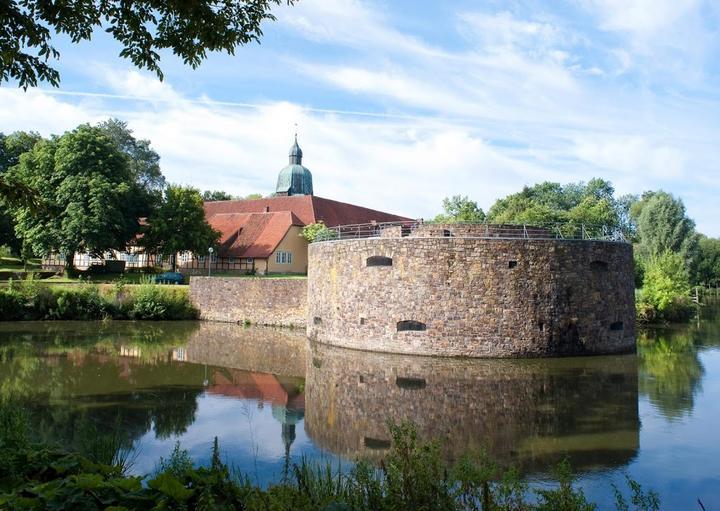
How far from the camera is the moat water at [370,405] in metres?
8.05

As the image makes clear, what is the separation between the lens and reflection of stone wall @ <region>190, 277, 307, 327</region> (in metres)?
24.3

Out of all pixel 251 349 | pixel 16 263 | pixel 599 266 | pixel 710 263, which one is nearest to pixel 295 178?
pixel 16 263

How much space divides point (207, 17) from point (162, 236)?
25.2 meters

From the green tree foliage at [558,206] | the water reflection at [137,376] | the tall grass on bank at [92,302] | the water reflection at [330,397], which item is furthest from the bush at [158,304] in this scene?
the green tree foliage at [558,206]

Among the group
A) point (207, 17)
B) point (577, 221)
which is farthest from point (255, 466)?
point (577, 221)

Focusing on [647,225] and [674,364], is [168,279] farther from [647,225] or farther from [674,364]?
[647,225]

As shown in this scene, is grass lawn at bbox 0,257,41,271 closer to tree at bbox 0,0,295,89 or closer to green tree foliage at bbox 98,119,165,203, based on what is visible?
green tree foliage at bbox 98,119,165,203

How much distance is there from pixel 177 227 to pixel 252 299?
8675mm

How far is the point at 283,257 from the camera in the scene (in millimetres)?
33594

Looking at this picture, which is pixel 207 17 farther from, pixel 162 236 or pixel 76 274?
pixel 76 274

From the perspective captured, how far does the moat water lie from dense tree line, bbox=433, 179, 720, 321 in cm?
861

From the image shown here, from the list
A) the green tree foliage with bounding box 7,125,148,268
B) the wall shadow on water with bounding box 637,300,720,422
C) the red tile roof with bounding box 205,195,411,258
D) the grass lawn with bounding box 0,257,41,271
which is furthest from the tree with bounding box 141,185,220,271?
the wall shadow on water with bounding box 637,300,720,422

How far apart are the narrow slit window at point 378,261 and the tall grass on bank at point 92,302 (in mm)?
12052

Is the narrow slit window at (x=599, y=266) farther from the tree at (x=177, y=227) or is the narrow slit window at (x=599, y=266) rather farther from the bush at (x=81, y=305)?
the tree at (x=177, y=227)
